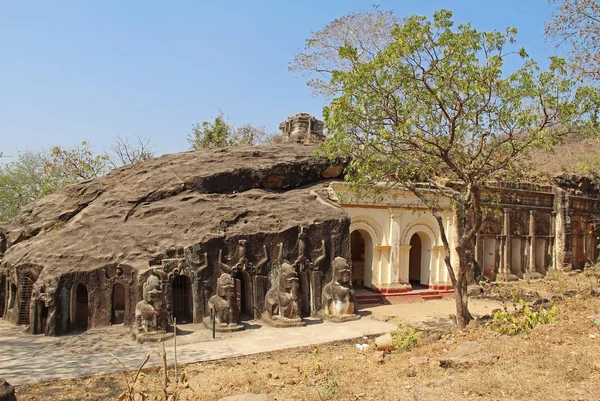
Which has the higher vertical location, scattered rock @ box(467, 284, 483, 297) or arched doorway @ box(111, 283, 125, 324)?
arched doorway @ box(111, 283, 125, 324)

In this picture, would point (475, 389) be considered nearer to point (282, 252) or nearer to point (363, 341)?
point (363, 341)

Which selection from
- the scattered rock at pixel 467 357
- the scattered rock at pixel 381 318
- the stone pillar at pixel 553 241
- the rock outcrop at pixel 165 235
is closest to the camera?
the scattered rock at pixel 467 357

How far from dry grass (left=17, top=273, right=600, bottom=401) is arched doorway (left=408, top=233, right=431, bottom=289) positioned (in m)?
9.43

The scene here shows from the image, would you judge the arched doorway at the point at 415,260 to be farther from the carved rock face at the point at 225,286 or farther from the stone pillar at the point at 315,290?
the carved rock face at the point at 225,286

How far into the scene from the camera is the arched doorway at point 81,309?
42.9ft

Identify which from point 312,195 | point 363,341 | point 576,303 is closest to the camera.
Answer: point 576,303

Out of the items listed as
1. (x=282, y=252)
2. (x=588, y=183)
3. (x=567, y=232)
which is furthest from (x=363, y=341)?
(x=588, y=183)

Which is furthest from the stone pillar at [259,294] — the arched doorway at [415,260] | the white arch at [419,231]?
the arched doorway at [415,260]

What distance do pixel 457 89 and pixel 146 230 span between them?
33.1ft

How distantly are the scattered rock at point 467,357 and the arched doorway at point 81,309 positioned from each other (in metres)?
10.1

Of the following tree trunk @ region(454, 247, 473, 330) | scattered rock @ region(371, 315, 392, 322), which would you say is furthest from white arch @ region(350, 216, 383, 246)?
tree trunk @ region(454, 247, 473, 330)

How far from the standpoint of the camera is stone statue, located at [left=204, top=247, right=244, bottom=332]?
13.0m

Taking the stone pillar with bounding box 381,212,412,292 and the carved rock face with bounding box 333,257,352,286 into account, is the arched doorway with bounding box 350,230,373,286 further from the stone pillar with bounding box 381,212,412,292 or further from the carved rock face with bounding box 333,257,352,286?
the carved rock face with bounding box 333,257,352,286

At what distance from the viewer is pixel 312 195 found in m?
17.9
